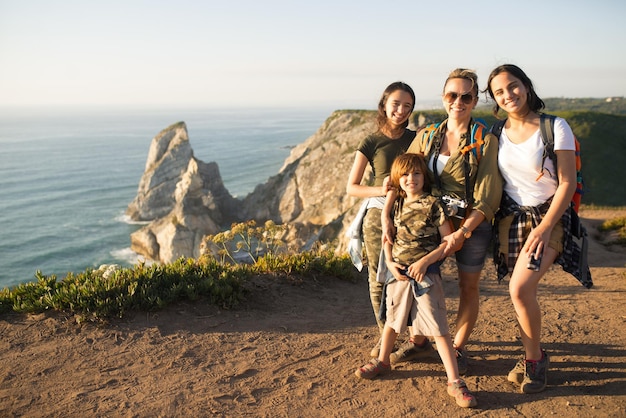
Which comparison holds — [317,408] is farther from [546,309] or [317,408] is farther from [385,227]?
[546,309]

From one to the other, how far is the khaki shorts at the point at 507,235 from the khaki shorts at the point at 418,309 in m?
0.70

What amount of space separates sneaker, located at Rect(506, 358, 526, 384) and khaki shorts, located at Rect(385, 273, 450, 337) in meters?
0.99

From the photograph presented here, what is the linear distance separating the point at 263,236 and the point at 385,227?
14.7 ft

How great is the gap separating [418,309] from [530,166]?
171cm

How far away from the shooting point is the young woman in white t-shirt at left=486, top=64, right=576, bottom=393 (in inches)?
168

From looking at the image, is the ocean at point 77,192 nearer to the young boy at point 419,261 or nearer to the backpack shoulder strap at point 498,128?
the young boy at point 419,261

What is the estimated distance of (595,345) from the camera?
239 inches

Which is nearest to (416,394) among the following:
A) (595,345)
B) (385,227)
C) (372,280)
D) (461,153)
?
(372,280)

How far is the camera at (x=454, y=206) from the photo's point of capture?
175 inches

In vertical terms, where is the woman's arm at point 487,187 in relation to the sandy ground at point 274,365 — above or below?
above

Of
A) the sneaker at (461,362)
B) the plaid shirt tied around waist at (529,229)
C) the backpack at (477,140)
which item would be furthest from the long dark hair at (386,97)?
the sneaker at (461,362)

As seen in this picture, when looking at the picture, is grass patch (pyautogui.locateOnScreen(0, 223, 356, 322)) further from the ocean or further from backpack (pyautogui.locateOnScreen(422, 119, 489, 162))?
the ocean

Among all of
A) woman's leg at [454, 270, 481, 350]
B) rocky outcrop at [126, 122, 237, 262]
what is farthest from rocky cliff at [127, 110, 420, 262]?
woman's leg at [454, 270, 481, 350]

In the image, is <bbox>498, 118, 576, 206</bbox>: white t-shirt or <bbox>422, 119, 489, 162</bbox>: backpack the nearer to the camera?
<bbox>498, 118, 576, 206</bbox>: white t-shirt
